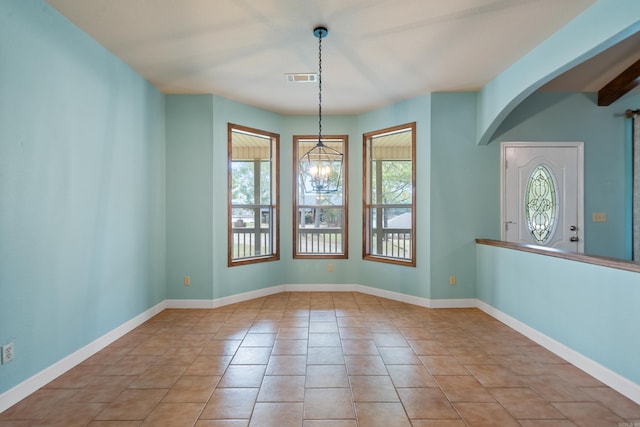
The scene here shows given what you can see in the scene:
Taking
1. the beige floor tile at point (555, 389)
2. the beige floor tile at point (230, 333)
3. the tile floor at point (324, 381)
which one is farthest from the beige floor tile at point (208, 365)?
the beige floor tile at point (555, 389)

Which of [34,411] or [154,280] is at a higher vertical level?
[154,280]

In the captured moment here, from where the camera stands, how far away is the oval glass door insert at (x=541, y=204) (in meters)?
4.18

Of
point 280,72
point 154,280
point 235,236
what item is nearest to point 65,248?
point 154,280

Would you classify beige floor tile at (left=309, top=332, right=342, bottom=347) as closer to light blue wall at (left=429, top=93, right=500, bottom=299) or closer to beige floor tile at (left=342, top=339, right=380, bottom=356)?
beige floor tile at (left=342, top=339, right=380, bottom=356)

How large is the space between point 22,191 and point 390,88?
3741 mm

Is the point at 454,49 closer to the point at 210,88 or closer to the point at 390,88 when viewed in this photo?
the point at 390,88

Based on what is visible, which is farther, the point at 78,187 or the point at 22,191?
the point at 78,187

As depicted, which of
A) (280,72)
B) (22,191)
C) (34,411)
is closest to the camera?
(34,411)

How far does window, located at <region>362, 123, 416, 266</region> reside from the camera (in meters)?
4.67

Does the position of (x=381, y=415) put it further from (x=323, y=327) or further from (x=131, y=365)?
(x=131, y=365)

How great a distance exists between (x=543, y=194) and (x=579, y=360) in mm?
2241

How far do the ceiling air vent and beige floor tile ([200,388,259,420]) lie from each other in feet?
10.1

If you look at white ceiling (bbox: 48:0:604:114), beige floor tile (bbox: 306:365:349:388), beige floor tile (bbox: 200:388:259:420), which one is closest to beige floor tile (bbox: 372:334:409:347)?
beige floor tile (bbox: 306:365:349:388)

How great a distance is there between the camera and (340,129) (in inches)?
203
